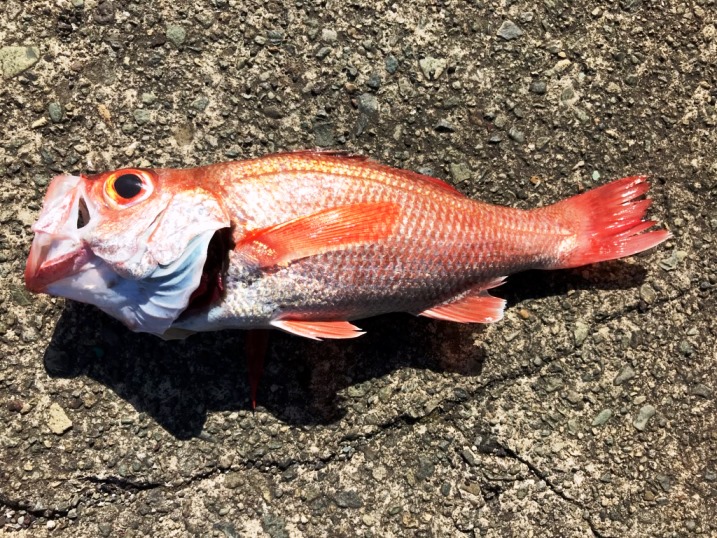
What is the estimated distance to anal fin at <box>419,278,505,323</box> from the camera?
2.22m

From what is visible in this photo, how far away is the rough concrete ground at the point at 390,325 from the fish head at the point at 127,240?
1.73 ft

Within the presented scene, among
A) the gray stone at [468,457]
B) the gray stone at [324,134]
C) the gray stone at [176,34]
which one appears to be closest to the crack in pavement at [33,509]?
the gray stone at [468,457]

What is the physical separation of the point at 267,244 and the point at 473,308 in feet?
2.95

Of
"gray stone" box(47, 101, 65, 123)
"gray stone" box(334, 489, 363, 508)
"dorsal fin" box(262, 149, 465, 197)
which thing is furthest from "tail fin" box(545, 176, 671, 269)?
"gray stone" box(47, 101, 65, 123)

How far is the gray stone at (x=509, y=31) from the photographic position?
250 cm

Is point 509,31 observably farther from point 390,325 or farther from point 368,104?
point 390,325

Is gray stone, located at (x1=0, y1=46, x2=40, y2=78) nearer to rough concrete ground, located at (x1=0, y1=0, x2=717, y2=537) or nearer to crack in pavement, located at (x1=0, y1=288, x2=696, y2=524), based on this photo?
rough concrete ground, located at (x1=0, y1=0, x2=717, y2=537)

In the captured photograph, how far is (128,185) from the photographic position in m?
1.87

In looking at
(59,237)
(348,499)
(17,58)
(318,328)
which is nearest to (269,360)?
(318,328)

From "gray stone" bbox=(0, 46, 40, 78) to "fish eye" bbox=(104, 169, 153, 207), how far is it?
3.03ft

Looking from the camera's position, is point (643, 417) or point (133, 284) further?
point (643, 417)

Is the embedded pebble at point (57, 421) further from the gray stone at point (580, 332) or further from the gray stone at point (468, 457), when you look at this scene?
the gray stone at point (580, 332)

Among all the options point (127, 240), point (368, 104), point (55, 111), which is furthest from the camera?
point (368, 104)

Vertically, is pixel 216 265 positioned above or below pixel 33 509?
above
